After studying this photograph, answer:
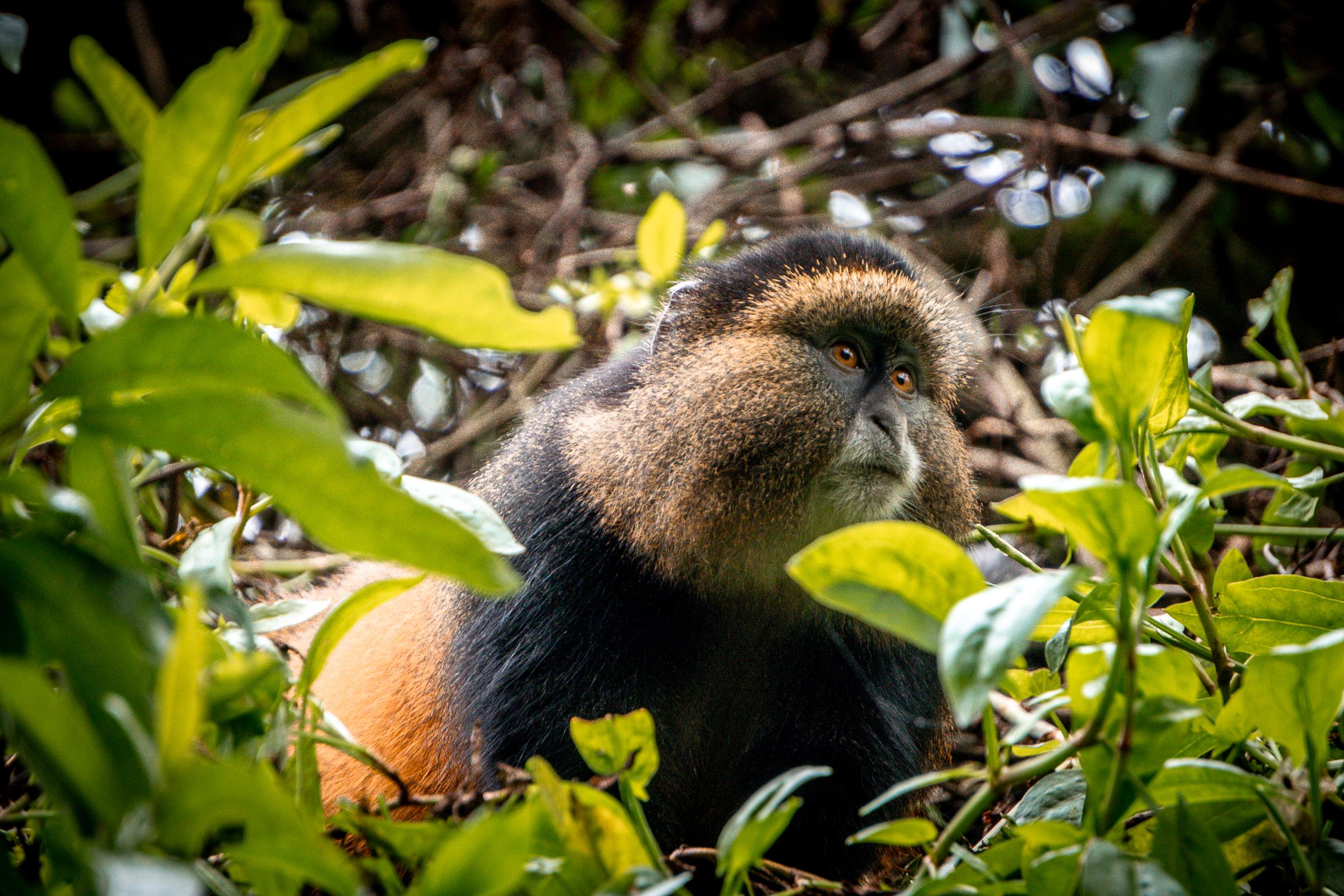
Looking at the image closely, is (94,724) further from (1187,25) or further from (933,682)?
(1187,25)

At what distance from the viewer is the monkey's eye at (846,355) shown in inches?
102

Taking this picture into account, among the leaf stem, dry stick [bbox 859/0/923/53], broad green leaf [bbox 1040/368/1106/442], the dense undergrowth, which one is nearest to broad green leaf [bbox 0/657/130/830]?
the dense undergrowth

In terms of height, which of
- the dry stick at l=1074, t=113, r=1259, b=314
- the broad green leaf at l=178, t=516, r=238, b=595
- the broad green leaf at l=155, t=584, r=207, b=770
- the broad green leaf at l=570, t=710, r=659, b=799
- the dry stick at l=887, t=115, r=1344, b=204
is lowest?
the dry stick at l=1074, t=113, r=1259, b=314

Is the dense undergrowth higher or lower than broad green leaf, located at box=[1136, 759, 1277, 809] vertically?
higher

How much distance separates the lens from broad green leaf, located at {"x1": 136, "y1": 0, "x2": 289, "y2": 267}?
954 millimetres

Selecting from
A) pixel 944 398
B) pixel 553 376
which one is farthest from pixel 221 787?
pixel 553 376

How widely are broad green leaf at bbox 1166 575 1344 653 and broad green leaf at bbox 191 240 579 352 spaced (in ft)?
4.35

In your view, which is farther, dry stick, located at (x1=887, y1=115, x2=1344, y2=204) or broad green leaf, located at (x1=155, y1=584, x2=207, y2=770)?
dry stick, located at (x1=887, y1=115, x2=1344, y2=204)

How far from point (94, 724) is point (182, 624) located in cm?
13

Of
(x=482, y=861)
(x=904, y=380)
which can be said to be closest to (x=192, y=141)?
(x=482, y=861)

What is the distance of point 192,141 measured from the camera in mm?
963

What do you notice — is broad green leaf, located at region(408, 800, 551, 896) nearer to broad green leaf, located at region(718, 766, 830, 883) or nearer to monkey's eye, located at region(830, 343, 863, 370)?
broad green leaf, located at region(718, 766, 830, 883)

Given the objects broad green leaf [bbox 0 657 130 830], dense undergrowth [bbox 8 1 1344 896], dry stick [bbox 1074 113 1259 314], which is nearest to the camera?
broad green leaf [bbox 0 657 130 830]

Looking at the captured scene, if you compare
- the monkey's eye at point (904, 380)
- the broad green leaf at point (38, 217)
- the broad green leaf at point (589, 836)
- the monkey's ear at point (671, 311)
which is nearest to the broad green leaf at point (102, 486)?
the broad green leaf at point (38, 217)
